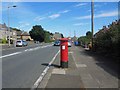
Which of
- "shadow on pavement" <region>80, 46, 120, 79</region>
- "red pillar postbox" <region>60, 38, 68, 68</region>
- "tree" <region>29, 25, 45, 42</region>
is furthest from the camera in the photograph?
"tree" <region>29, 25, 45, 42</region>

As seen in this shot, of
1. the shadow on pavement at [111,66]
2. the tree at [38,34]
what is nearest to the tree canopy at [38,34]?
the tree at [38,34]

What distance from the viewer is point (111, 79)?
10.6m

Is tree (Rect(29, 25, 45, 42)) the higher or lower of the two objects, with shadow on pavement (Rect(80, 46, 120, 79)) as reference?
higher

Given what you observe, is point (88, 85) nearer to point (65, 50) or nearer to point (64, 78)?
point (64, 78)

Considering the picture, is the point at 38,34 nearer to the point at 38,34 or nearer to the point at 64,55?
the point at 38,34

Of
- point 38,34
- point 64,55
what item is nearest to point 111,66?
point 64,55

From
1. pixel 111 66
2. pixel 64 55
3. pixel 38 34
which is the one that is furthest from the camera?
pixel 38 34

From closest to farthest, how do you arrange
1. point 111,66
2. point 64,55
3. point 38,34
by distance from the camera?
point 64,55
point 111,66
point 38,34

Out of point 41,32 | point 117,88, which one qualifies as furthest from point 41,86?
point 41,32

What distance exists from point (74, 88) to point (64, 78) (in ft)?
6.83

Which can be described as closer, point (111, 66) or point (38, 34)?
point (111, 66)

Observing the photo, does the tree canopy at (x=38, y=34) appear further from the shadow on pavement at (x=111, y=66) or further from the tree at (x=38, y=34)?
the shadow on pavement at (x=111, y=66)

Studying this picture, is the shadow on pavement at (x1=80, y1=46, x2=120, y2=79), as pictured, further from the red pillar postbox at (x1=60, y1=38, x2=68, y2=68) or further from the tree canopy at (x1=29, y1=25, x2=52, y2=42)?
the tree canopy at (x1=29, y1=25, x2=52, y2=42)

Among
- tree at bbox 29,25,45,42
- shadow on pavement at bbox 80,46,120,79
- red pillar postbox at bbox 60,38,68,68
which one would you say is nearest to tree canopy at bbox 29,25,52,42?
tree at bbox 29,25,45,42
